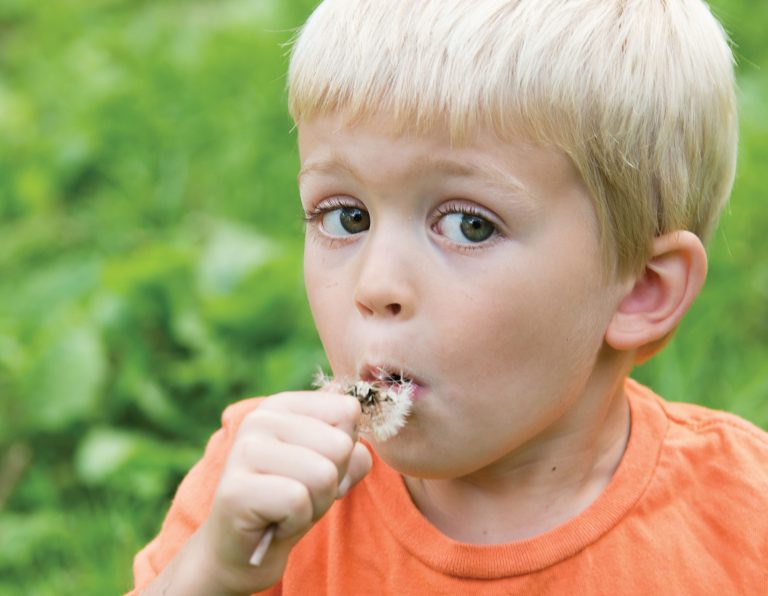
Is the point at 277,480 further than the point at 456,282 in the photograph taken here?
No

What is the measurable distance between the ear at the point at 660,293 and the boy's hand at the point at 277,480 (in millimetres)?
513

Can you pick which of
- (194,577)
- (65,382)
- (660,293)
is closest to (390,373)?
(194,577)

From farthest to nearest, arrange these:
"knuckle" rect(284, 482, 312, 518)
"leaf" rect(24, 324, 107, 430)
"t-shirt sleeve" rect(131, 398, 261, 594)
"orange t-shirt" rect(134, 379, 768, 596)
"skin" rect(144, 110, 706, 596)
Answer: "leaf" rect(24, 324, 107, 430) → "t-shirt sleeve" rect(131, 398, 261, 594) → "orange t-shirt" rect(134, 379, 768, 596) → "skin" rect(144, 110, 706, 596) → "knuckle" rect(284, 482, 312, 518)

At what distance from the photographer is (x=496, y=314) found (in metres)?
1.71

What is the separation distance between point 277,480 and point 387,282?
328mm

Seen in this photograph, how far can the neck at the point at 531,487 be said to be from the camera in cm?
193

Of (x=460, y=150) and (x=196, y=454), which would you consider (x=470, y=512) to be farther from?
(x=196, y=454)

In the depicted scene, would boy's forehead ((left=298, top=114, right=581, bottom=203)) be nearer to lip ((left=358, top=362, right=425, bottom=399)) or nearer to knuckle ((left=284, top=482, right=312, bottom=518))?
lip ((left=358, top=362, right=425, bottom=399))

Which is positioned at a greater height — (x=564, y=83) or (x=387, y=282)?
(x=564, y=83)

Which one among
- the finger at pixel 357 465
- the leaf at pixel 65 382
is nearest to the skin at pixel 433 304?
the finger at pixel 357 465

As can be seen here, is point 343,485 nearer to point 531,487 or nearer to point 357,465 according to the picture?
point 357,465

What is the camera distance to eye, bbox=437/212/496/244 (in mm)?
1723

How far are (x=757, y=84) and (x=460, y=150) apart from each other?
9.53 ft

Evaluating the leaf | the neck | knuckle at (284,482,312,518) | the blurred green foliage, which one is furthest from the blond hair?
the leaf
